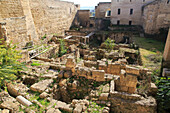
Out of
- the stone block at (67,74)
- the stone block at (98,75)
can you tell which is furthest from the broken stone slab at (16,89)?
the stone block at (98,75)

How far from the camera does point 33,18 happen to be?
15.3 metres

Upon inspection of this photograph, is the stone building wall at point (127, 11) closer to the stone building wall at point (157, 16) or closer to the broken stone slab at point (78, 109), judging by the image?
the stone building wall at point (157, 16)

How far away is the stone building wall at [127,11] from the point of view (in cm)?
2295

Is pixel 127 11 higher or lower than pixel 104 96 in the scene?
higher

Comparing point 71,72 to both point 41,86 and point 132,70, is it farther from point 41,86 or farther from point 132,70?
point 132,70

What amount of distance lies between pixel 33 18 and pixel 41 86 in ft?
36.8

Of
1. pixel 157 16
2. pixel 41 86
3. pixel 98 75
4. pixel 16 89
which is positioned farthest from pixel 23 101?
pixel 157 16

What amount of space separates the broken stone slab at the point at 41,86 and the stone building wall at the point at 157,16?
53.8ft

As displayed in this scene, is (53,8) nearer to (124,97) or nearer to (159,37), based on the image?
(159,37)

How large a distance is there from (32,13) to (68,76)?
11.2 metres

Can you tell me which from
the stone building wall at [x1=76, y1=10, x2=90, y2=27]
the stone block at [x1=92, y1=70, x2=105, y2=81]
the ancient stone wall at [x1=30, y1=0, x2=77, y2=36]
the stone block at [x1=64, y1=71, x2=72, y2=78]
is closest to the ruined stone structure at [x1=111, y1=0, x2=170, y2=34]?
the stone building wall at [x1=76, y1=10, x2=90, y2=27]

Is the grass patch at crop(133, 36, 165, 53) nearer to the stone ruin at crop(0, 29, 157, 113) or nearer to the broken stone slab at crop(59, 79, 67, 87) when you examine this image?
the stone ruin at crop(0, 29, 157, 113)

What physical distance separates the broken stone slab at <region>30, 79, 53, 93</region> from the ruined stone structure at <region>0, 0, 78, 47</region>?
364cm

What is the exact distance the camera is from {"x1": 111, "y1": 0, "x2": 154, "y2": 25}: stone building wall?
75.3 ft
